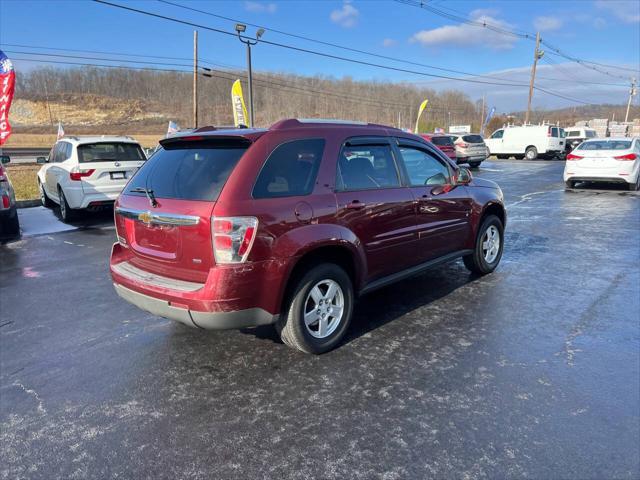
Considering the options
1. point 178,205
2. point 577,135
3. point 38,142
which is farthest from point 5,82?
point 38,142

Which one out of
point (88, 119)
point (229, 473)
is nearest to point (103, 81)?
point (88, 119)

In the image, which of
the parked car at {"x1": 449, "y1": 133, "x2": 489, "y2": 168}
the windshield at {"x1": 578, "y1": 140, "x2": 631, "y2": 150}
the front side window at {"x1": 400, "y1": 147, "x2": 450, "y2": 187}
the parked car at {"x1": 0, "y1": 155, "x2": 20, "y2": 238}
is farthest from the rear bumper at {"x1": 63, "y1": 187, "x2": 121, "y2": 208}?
the parked car at {"x1": 449, "y1": 133, "x2": 489, "y2": 168}

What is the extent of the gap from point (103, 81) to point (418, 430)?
134920 millimetres

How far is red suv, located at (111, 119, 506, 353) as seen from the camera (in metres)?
3.10

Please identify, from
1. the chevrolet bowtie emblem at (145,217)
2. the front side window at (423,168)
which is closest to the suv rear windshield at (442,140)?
the front side window at (423,168)

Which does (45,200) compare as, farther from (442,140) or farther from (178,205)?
(442,140)

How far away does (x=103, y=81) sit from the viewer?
117438 mm

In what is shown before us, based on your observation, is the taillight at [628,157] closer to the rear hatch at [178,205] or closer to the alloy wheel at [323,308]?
the alloy wheel at [323,308]

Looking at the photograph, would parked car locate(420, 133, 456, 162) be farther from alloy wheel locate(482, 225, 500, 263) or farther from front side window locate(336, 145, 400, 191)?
front side window locate(336, 145, 400, 191)

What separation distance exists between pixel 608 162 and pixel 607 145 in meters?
0.66

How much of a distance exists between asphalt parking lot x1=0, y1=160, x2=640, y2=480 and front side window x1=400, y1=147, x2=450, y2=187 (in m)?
1.28

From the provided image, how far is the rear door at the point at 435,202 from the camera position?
4551mm

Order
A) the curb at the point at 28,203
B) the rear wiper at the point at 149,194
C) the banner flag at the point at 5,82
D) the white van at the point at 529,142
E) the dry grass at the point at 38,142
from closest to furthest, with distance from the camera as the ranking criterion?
the rear wiper at the point at 149,194 → the curb at the point at 28,203 → the banner flag at the point at 5,82 → the white van at the point at 529,142 → the dry grass at the point at 38,142

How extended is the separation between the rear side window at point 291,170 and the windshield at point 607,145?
13371 mm
